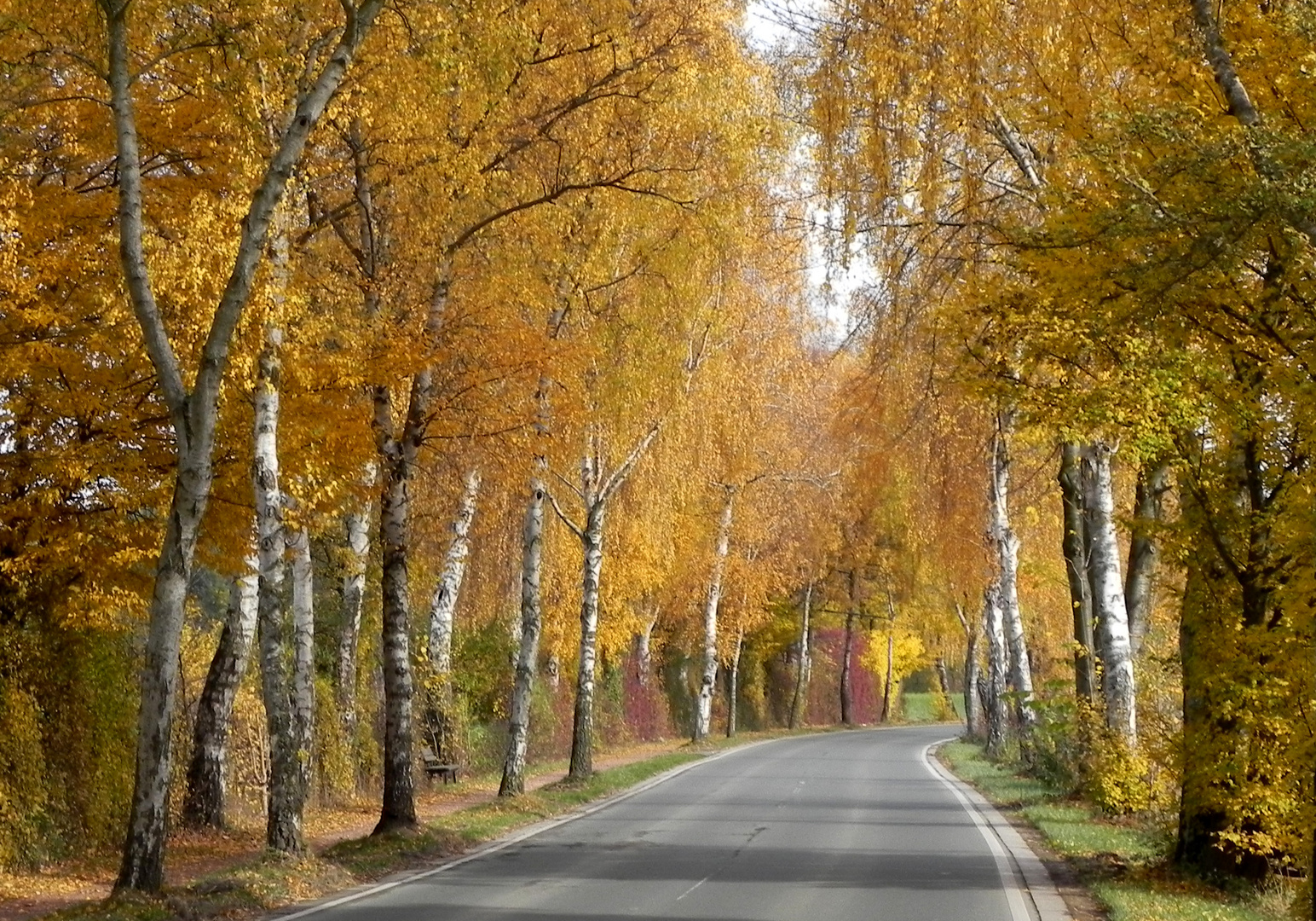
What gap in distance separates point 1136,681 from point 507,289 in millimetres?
11465

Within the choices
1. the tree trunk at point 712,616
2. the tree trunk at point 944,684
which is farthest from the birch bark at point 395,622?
the tree trunk at point 944,684

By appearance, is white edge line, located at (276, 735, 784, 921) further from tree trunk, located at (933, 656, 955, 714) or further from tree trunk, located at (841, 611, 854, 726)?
tree trunk, located at (933, 656, 955, 714)

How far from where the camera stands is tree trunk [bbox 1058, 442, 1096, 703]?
2253 centimetres

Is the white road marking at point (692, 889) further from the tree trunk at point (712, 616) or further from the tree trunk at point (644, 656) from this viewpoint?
the tree trunk at point (644, 656)

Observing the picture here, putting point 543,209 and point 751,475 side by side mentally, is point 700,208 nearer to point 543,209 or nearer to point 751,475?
point 543,209

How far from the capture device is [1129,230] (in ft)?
30.7

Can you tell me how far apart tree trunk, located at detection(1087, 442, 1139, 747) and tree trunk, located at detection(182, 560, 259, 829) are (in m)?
11.8

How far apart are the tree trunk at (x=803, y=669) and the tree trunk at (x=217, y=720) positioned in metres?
41.0

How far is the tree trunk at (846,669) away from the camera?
64062 mm

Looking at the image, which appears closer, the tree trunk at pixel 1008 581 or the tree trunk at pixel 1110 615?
the tree trunk at pixel 1110 615

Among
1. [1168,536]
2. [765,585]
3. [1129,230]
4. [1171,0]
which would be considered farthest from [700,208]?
[765,585]

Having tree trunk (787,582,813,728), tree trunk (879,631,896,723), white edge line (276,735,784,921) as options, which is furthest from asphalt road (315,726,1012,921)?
tree trunk (879,631,896,723)

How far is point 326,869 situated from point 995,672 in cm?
2434

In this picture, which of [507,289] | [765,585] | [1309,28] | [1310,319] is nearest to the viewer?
[1309,28]
